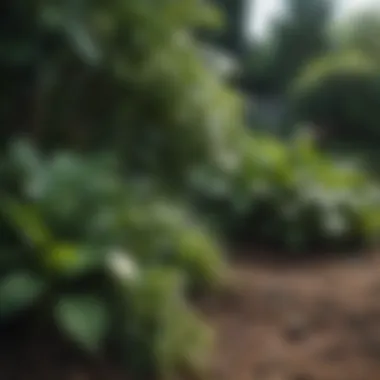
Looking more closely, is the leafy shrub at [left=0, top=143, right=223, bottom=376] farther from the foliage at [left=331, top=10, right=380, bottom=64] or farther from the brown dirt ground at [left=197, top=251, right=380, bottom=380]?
the foliage at [left=331, top=10, right=380, bottom=64]

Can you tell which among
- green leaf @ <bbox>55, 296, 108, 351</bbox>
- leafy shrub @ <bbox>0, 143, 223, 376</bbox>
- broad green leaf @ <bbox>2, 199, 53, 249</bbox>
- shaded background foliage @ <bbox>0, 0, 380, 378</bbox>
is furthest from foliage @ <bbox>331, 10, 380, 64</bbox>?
green leaf @ <bbox>55, 296, 108, 351</bbox>

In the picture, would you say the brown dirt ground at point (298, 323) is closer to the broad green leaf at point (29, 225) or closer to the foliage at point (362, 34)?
the broad green leaf at point (29, 225)

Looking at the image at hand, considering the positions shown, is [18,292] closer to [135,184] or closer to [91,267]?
[91,267]

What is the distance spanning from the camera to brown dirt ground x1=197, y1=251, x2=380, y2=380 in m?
4.09

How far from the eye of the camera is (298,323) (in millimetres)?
4637

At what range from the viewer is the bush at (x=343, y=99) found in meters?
9.14

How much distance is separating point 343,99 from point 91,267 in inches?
235

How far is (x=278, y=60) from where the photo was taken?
435 inches

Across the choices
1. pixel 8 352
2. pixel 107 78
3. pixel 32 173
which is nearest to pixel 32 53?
pixel 107 78

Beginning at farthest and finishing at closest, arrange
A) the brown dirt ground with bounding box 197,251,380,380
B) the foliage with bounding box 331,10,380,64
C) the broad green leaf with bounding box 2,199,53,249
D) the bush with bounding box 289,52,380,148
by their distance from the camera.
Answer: the foliage with bounding box 331,10,380,64 → the bush with bounding box 289,52,380,148 → the brown dirt ground with bounding box 197,251,380,380 → the broad green leaf with bounding box 2,199,53,249

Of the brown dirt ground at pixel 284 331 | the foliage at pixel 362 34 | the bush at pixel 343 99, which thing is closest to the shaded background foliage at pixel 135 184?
the brown dirt ground at pixel 284 331

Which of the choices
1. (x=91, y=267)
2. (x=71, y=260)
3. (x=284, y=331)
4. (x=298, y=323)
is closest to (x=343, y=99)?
(x=298, y=323)

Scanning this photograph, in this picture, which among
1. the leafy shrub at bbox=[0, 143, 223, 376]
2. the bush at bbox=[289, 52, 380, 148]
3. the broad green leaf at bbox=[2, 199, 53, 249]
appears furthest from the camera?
the bush at bbox=[289, 52, 380, 148]

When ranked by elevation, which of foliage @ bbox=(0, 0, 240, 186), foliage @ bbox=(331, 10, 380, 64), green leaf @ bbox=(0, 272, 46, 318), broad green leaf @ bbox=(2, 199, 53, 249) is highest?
foliage @ bbox=(331, 10, 380, 64)
